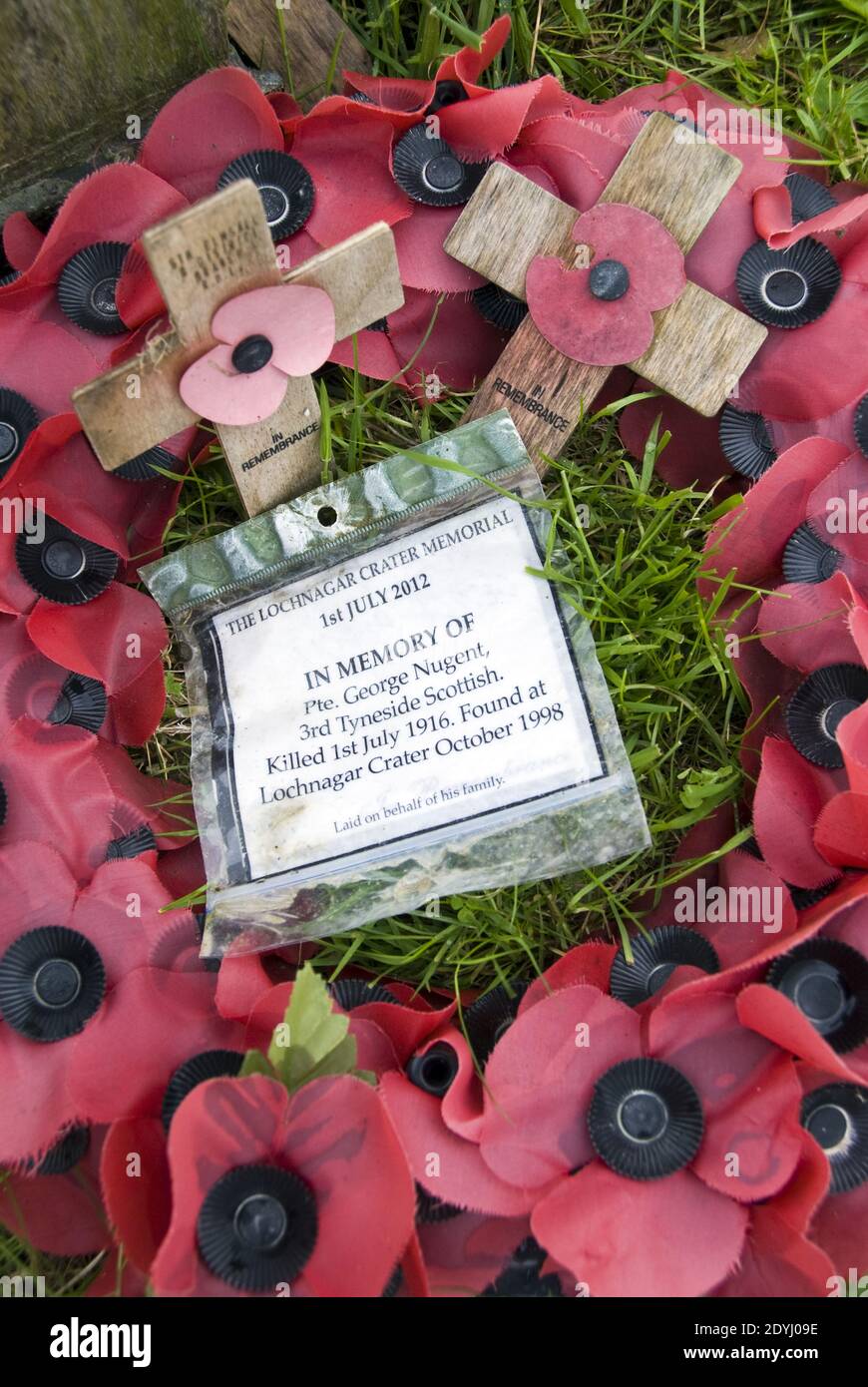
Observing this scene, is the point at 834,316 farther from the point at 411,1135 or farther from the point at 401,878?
the point at 411,1135

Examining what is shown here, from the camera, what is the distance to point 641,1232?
1159 mm

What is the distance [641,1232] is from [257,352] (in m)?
1.00

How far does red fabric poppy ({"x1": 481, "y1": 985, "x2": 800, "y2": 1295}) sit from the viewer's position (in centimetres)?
115

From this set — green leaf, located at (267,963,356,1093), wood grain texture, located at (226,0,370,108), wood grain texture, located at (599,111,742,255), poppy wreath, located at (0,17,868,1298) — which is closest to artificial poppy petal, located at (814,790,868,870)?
poppy wreath, located at (0,17,868,1298)

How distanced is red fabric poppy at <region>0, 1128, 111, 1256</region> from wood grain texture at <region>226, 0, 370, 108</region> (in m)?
1.48

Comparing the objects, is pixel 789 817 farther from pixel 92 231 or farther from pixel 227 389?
pixel 92 231

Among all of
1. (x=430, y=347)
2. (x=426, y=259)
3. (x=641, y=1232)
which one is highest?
(x=426, y=259)

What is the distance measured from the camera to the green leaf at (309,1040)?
116cm

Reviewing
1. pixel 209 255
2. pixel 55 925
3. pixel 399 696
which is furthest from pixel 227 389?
pixel 55 925

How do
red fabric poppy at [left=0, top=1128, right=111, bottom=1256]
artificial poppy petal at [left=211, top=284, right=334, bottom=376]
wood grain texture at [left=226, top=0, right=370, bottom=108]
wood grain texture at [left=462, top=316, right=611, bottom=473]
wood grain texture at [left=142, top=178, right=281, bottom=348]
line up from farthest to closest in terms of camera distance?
wood grain texture at [left=226, top=0, right=370, bottom=108], wood grain texture at [left=462, top=316, right=611, bottom=473], red fabric poppy at [left=0, top=1128, right=111, bottom=1256], artificial poppy petal at [left=211, top=284, right=334, bottom=376], wood grain texture at [left=142, top=178, right=281, bottom=348]

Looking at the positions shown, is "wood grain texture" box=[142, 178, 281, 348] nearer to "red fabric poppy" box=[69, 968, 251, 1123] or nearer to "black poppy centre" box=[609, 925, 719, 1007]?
"red fabric poppy" box=[69, 968, 251, 1123]

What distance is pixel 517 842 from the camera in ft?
4.56

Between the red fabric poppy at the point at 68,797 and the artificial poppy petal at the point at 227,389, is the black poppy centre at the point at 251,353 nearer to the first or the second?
the artificial poppy petal at the point at 227,389

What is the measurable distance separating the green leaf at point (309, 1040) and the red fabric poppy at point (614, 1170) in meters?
0.17
